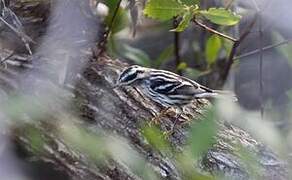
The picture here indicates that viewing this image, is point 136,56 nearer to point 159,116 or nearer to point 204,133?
point 159,116

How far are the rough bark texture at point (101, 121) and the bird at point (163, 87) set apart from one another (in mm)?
22

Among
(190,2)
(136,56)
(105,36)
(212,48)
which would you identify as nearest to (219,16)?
(190,2)

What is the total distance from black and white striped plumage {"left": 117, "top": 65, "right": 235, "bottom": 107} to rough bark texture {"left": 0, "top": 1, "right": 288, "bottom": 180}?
24mm

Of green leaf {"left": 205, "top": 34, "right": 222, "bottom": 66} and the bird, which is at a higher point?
the bird

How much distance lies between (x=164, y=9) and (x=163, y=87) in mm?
364

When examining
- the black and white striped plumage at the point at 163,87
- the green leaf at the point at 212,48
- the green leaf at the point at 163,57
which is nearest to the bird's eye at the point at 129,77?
the black and white striped plumage at the point at 163,87

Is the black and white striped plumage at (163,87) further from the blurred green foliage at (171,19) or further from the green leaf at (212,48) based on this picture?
the green leaf at (212,48)

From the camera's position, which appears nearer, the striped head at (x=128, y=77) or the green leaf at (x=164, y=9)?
the green leaf at (x=164, y=9)

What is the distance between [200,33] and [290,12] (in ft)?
2.55

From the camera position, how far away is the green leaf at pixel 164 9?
1381mm

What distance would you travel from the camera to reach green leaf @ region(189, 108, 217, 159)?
32.3 inches

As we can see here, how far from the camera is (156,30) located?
260cm

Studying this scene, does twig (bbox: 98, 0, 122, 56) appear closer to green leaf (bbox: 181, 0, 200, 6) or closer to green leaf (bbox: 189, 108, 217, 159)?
green leaf (bbox: 181, 0, 200, 6)

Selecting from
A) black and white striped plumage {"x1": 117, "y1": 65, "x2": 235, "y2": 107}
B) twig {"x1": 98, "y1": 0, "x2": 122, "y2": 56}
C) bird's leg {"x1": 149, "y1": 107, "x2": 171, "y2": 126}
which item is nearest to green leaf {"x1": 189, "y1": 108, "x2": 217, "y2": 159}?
bird's leg {"x1": 149, "y1": 107, "x2": 171, "y2": 126}
